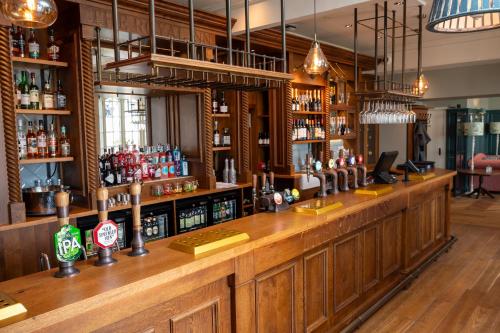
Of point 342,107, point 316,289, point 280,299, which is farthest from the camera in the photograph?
point 342,107

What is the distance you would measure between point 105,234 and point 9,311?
1.88 ft

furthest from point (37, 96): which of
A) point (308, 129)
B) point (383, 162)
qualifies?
point (308, 129)

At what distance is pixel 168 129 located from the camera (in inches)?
199

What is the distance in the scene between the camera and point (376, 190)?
12.6 ft

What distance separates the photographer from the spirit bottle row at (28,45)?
137 inches

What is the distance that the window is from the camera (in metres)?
4.48

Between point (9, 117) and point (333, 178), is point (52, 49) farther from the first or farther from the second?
point (333, 178)

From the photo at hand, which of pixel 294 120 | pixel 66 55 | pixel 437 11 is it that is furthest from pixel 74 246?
pixel 294 120

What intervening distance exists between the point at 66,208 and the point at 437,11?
5.56ft

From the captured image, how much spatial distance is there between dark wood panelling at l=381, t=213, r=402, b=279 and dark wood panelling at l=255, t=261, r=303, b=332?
4.64ft

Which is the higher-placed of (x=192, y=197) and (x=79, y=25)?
(x=79, y=25)

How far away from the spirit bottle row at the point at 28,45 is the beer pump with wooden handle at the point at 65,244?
Answer: 2.13 m

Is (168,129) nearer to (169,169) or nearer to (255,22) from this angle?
(169,169)

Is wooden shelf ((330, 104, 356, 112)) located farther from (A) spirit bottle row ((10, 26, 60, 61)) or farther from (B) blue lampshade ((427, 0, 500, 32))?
(B) blue lampshade ((427, 0, 500, 32))
